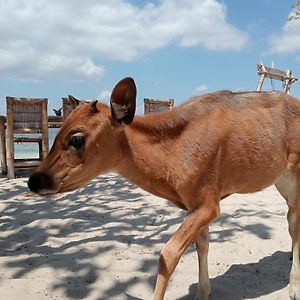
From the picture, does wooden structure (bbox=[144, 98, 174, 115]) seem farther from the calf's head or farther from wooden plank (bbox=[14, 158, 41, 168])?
the calf's head

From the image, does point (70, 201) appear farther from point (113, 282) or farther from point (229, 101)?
point (229, 101)

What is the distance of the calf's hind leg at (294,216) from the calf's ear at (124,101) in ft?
5.57

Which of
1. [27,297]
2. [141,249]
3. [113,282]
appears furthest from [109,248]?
[27,297]

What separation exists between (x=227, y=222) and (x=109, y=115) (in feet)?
11.2

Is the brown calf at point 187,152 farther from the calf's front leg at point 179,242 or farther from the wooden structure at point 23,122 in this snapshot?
the wooden structure at point 23,122

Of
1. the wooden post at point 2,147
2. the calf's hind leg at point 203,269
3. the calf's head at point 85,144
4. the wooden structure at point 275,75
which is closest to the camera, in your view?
the calf's head at point 85,144

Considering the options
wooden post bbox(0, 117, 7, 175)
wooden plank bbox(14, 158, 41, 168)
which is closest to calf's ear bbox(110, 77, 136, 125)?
wooden plank bbox(14, 158, 41, 168)

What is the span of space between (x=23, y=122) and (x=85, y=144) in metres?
8.72

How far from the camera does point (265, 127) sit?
142 inches

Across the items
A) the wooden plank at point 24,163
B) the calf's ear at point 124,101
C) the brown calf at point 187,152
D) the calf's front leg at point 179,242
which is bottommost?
the wooden plank at point 24,163

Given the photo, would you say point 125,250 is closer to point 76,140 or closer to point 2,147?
point 76,140

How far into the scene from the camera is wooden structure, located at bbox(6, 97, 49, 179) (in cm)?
1087

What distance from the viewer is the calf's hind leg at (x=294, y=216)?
3840 millimetres

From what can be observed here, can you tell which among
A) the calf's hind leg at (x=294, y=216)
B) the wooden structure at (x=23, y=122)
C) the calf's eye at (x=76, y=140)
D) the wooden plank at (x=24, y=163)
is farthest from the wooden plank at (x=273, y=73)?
the calf's eye at (x=76, y=140)
